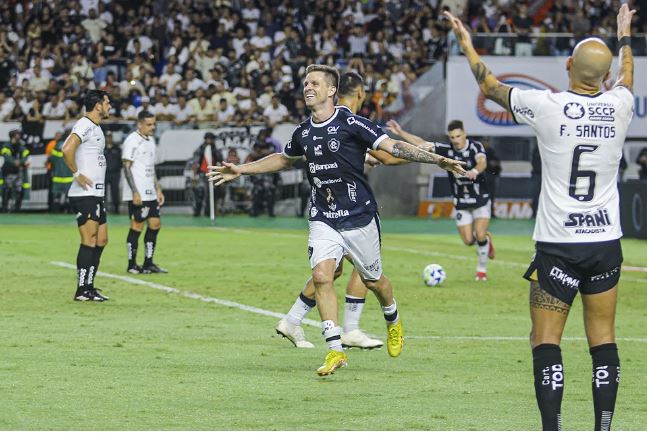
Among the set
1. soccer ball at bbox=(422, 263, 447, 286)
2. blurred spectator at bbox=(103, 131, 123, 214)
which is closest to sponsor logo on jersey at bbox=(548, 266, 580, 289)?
soccer ball at bbox=(422, 263, 447, 286)

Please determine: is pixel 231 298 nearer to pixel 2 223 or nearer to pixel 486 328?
pixel 486 328

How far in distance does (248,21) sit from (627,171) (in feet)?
40.9

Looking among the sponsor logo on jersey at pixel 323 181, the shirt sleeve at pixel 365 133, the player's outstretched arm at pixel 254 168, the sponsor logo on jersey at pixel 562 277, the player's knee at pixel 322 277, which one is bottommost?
the player's knee at pixel 322 277

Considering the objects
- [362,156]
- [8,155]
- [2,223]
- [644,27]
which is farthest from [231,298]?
[644,27]

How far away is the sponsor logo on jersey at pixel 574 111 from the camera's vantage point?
25.0ft

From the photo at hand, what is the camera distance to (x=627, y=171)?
34656 mm

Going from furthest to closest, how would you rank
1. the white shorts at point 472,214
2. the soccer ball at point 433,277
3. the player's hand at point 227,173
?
1. the white shorts at point 472,214
2. the soccer ball at point 433,277
3. the player's hand at point 227,173

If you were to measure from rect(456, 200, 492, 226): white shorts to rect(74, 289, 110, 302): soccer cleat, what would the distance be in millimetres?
6232

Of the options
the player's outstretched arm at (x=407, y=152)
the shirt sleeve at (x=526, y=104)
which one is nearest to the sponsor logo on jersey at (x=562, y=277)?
the shirt sleeve at (x=526, y=104)

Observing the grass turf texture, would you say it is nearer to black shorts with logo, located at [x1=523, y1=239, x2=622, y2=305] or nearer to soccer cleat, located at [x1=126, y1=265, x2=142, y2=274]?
soccer cleat, located at [x1=126, y1=265, x2=142, y2=274]

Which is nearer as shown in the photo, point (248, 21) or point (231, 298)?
point (231, 298)

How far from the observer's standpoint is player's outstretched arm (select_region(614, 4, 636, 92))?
8031 millimetres

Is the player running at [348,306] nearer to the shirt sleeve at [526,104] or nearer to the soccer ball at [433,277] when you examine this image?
the shirt sleeve at [526,104]

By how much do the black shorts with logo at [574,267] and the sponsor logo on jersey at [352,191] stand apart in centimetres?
344
